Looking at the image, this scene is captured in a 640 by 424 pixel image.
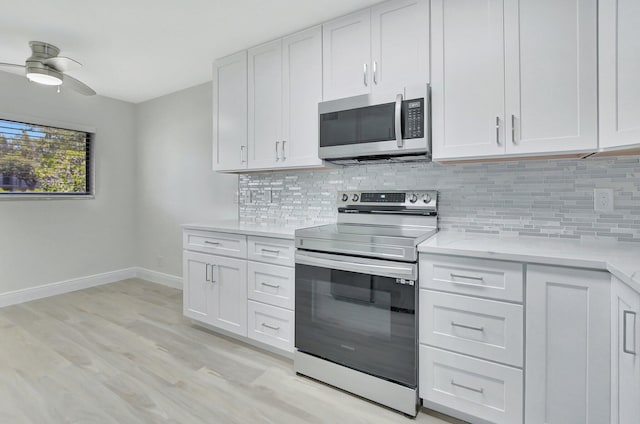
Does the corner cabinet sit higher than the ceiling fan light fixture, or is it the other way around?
the ceiling fan light fixture

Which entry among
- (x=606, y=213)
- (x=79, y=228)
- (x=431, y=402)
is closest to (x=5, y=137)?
(x=79, y=228)

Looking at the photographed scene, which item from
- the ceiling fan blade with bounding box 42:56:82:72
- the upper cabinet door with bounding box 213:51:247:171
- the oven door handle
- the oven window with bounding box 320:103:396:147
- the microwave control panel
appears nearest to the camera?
the oven door handle

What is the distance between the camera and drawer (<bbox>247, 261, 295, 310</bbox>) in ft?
7.32

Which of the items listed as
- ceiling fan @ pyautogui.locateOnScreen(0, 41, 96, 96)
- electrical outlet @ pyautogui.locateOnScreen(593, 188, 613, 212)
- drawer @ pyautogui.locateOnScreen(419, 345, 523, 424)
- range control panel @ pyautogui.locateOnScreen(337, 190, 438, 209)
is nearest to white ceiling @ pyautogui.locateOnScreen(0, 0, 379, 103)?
ceiling fan @ pyautogui.locateOnScreen(0, 41, 96, 96)

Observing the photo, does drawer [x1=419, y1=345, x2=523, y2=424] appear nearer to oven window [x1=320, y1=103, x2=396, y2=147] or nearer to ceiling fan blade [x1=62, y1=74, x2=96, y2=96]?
oven window [x1=320, y1=103, x2=396, y2=147]

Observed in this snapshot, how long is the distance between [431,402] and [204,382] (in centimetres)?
136

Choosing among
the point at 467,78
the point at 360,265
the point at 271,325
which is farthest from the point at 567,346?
the point at 271,325

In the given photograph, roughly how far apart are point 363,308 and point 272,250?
0.80m

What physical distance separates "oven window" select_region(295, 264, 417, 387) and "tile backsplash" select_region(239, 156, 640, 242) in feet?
2.46

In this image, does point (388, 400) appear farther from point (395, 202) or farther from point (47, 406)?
point (47, 406)

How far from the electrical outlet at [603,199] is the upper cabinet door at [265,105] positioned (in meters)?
2.07

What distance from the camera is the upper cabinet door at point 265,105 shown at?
2.63 metres

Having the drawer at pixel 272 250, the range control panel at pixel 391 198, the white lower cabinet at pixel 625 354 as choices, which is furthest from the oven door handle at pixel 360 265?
the white lower cabinet at pixel 625 354

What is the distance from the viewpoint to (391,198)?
2.38 m
